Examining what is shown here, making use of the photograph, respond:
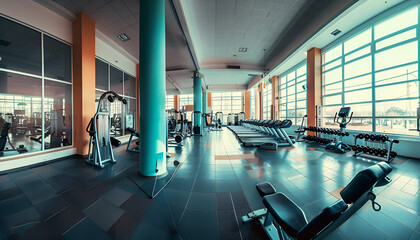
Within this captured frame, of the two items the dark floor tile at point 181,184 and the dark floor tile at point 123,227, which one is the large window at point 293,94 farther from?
the dark floor tile at point 123,227

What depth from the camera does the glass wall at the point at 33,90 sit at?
329 cm

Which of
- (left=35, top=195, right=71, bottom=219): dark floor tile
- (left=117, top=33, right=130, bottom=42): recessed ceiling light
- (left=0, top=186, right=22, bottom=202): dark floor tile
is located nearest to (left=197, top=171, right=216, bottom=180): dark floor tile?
(left=35, top=195, right=71, bottom=219): dark floor tile

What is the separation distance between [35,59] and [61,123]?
1.81m

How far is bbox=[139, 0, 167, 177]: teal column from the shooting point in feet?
8.46

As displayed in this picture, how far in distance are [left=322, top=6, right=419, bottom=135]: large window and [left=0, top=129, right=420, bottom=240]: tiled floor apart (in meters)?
2.20

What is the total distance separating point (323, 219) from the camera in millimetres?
816

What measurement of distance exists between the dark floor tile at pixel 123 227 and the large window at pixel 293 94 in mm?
9149

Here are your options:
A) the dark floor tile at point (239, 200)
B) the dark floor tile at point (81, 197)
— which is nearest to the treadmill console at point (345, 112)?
the dark floor tile at point (239, 200)

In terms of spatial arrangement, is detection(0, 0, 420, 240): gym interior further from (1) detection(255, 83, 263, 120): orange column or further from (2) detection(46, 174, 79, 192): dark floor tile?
(1) detection(255, 83, 263, 120): orange column

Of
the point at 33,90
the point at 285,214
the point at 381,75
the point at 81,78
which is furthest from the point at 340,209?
the point at 381,75

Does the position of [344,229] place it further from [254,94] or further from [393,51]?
[254,94]

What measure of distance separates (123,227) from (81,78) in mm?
4424

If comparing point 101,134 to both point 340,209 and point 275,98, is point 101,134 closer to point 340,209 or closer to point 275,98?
point 340,209

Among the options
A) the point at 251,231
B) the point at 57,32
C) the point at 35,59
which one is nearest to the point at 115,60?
the point at 57,32
